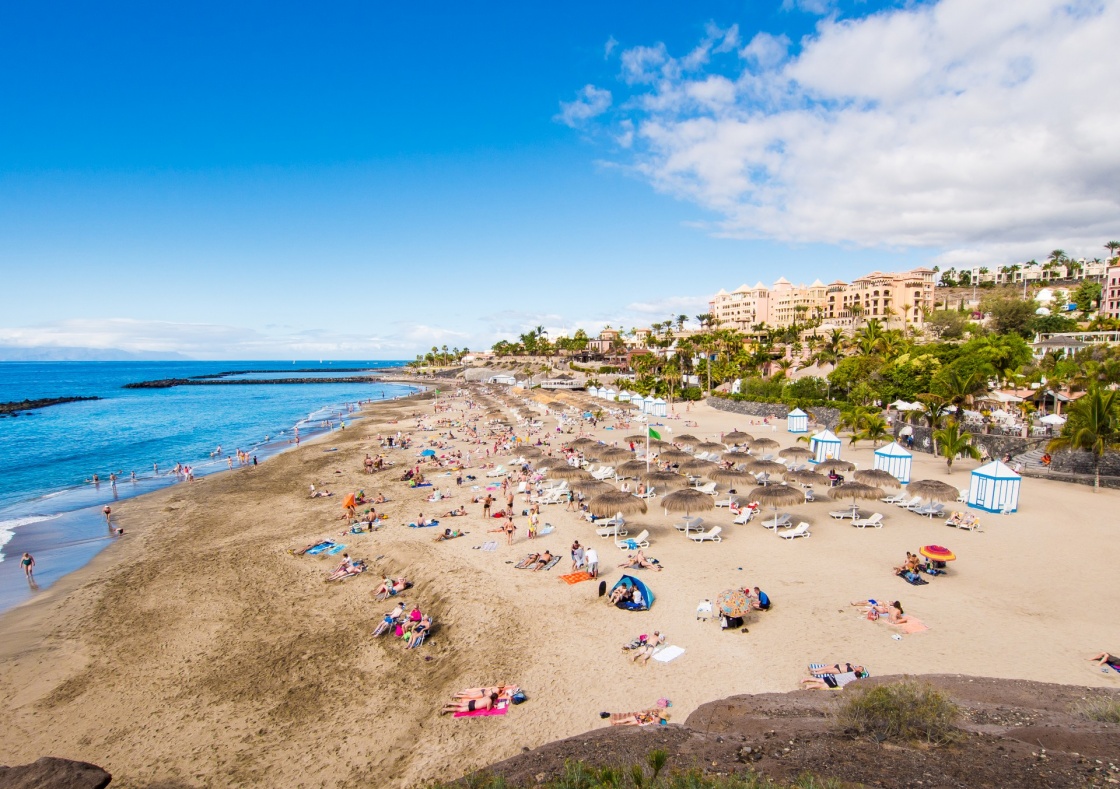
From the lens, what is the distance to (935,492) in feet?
55.8

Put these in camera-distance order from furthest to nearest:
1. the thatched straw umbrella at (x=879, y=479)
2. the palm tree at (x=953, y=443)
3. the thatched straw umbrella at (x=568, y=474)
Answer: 1. the palm tree at (x=953, y=443)
2. the thatched straw umbrella at (x=568, y=474)
3. the thatched straw umbrella at (x=879, y=479)

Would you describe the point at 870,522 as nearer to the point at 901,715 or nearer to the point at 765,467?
the point at 765,467

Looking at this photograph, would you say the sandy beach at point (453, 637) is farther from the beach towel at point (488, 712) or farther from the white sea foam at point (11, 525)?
the white sea foam at point (11, 525)

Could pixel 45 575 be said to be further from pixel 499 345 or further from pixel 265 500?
pixel 499 345

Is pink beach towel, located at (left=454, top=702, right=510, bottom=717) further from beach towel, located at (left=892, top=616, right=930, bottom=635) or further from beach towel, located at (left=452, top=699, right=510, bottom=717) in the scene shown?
beach towel, located at (left=892, top=616, right=930, bottom=635)

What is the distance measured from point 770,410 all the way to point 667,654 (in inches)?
1459

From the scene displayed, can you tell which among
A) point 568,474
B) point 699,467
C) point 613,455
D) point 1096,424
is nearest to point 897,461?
point 1096,424

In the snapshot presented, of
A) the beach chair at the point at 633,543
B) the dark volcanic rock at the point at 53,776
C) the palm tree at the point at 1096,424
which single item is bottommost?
the beach chair at the point at 633,543

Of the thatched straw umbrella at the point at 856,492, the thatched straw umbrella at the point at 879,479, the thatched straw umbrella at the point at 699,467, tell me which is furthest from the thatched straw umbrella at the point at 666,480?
the thatched straw umbrella at the point at 879,479

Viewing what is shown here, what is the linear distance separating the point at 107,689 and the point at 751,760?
1214 cm

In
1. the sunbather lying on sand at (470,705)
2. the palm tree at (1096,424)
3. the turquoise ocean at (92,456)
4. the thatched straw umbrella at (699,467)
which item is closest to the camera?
the sunbather lying on sand at (470,705)

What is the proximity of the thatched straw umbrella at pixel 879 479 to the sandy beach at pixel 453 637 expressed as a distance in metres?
1.44

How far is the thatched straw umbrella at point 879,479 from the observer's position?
17.5 meters

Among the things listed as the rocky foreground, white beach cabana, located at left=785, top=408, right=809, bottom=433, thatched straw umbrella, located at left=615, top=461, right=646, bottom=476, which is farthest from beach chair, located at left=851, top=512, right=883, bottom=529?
white beach cabana, located at left=785, top=408, right=809, bottom=433
